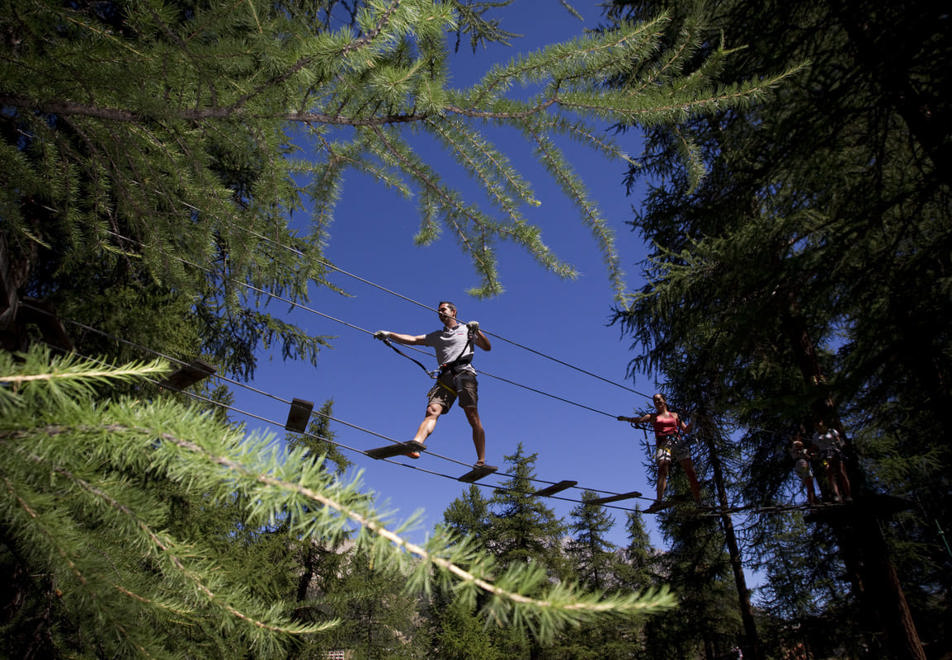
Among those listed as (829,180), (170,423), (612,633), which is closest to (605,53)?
(170,423)

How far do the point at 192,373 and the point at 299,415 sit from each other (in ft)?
3.59

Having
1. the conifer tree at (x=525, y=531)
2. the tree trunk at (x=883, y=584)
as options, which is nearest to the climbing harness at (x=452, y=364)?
the tree trunk at (x=883, y=584)

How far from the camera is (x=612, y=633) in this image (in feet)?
76.4

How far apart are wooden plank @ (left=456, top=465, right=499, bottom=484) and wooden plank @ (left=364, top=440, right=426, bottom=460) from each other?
698 mm

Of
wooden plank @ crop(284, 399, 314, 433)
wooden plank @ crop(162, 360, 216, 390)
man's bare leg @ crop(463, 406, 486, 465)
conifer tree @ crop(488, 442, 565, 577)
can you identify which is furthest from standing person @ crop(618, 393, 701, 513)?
conifer tree @ crop(488, 442, 565, 577)

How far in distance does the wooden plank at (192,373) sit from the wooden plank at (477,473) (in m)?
3.03

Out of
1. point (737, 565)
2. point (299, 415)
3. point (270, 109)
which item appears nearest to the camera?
point (270, 109)

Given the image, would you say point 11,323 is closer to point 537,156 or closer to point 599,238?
point 537,156

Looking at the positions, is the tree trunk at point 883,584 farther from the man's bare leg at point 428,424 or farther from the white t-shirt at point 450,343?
the man's bare leg at point 428,424

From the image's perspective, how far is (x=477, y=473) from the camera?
546cm

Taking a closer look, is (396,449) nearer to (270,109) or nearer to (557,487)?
(557,487)

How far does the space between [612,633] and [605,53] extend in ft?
89.0

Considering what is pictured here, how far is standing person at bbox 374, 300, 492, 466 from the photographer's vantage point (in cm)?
553

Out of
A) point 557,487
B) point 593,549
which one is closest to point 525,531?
point 593,549
